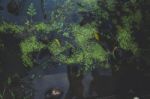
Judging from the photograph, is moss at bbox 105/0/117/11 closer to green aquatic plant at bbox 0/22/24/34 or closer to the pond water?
the pond water

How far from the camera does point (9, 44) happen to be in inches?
121

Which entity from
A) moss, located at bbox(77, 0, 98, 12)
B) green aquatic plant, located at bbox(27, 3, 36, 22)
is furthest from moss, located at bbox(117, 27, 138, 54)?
green aquatic plant, located at bbox(27, 3, 36, 22)

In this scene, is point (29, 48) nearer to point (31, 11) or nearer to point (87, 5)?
point (31, 11)

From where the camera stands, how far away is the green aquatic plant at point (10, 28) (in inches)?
121

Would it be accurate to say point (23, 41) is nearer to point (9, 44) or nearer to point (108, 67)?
point (9, 44)

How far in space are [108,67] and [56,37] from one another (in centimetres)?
50

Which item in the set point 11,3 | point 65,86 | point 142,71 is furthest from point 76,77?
point 11,3

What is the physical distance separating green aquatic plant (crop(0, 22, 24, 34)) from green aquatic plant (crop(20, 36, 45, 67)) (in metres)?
0.10

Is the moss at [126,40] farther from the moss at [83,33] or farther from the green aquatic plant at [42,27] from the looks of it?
the green aquatic plant at [42,27]

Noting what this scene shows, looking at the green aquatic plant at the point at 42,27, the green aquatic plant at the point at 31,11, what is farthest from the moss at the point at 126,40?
the green aquatic plant at the point at 31,11

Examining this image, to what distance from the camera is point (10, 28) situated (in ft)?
10.1

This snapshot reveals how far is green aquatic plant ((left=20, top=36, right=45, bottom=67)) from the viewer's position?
313 centimetres

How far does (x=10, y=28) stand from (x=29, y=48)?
0.23m

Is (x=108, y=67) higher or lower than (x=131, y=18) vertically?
lower
